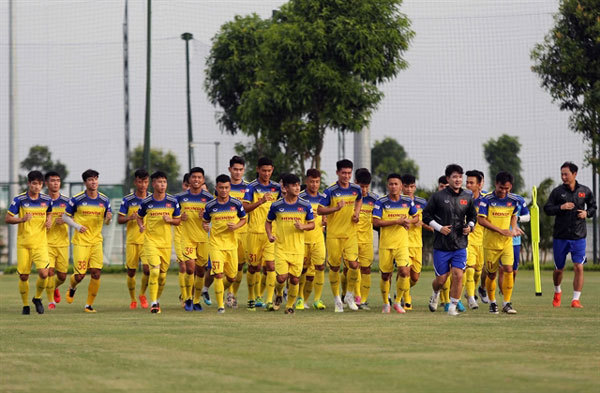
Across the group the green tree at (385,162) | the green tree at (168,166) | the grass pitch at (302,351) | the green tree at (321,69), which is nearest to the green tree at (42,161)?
the green tree at (168,166)

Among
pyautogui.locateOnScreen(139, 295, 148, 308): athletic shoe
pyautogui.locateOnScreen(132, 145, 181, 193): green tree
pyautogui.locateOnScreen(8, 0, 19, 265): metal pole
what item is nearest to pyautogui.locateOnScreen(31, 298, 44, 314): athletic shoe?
pyautogui.locateOnScreen(139, 295, 148, 308): athletic shoe

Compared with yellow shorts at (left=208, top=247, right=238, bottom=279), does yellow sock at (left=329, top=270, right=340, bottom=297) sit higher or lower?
lower

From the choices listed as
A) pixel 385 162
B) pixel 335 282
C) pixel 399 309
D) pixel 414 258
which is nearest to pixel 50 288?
pixel 335 282

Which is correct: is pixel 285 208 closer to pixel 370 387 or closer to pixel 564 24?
pixel 370 387

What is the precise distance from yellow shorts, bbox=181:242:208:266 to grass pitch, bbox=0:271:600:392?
4.78ft

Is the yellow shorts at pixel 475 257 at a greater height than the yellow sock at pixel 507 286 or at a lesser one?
greater

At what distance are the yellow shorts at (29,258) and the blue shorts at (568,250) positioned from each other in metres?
8.21

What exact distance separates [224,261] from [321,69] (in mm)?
16838

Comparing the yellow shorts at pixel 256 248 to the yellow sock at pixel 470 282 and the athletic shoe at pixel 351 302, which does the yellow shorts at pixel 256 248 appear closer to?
the athletic shoe at pixel 351 302

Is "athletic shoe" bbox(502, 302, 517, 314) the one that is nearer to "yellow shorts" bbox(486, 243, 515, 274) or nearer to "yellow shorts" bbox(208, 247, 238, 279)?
"yellow shorts" bbox(486, 243, 515, 274)

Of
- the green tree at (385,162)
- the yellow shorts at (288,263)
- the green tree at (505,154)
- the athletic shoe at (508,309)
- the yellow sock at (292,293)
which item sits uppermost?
the green tree at (385,162)

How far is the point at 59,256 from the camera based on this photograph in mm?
18922

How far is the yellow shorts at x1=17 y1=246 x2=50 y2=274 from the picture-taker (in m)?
17.7

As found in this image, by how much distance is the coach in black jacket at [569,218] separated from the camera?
18.4m
